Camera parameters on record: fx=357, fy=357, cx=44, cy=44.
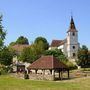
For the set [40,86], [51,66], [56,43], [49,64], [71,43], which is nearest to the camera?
[40,86]

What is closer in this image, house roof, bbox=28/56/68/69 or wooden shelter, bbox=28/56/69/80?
wooden shelter, bbox=28/56/69/80

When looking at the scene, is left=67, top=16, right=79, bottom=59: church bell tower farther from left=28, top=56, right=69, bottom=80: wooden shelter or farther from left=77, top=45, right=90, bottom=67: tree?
left=28, top=56, right=69, bottom=80: wooden shelter

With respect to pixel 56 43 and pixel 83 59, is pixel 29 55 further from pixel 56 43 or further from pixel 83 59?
pixel 56 43

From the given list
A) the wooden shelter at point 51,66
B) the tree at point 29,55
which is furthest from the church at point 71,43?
the wooden shelter at point 51,66

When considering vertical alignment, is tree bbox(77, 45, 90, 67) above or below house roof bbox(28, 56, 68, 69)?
above

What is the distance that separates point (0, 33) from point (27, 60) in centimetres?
5718

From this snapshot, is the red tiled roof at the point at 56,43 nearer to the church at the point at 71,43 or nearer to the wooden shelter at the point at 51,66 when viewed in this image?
the church at the point at 71,43

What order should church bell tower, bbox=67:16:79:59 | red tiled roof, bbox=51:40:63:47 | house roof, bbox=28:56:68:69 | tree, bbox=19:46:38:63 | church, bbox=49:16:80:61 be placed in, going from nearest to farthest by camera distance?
1. house roof, bbox=28:56:68:69
2. tree, bbox=19:46:38:63
3. church, bbox=49:16:80:61
4. church bell tower, bbox=67:16:79:59
5. red tiled roof, bbox=51:40:63:47

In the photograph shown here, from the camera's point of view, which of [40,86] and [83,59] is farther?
[83,59]

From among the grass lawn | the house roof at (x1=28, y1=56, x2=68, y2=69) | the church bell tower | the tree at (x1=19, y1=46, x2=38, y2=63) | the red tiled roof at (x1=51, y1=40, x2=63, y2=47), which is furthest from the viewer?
the red tiled roof at (x1=51, y1=40, x2=63, y2=47)

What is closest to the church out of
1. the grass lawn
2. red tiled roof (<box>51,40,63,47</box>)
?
red tiled roof (<box>51,40,63,47</box>)

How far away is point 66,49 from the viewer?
420ft

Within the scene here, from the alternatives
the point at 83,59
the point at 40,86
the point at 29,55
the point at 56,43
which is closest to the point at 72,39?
the point at 56,43

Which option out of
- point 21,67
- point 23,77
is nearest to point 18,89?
point 23,77
